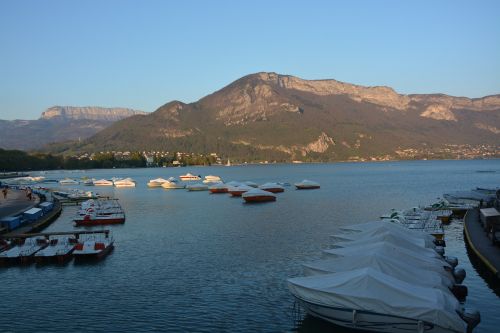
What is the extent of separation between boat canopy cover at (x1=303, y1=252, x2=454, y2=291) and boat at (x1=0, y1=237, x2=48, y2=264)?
2393 centimetres

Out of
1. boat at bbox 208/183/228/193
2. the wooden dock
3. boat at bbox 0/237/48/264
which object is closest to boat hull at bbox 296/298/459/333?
the wooden dock

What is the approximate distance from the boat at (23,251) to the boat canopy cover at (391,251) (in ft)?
78.0

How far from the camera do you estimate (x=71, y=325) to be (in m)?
24.7

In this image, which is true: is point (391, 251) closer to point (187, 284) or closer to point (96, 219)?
point (187, 284)

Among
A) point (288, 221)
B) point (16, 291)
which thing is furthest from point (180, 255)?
point (288, 221)

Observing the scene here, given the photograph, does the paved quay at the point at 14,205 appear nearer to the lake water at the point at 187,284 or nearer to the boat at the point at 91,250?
the lake water at the point at 187,284

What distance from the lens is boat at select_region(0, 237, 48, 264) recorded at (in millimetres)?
38688

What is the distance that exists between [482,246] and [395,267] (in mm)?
18526

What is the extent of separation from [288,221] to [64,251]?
92.4ft

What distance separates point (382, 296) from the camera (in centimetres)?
2072

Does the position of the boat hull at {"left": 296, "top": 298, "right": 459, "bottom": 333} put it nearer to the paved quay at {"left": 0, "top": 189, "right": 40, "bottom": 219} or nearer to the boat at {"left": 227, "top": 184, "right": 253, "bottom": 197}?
Result: the paved quay at {"left": 0, "top": 189, "right": 40, "bottom": 219}

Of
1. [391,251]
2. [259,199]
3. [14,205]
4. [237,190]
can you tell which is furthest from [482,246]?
[237,190]

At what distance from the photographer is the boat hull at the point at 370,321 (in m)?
19.9

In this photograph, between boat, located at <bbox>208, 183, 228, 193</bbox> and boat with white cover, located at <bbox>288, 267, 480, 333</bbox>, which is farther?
boat, located at <bbox>208, 183, 228, 193</bbox>
